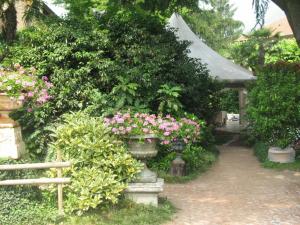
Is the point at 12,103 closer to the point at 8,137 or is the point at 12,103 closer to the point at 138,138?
the point at 8,137

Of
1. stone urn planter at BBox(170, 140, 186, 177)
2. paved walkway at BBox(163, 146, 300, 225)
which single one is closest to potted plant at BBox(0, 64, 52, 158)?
paved walkway at BBox(163, 146, 300, 225)

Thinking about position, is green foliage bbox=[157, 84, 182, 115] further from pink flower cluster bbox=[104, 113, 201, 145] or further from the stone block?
the stone block

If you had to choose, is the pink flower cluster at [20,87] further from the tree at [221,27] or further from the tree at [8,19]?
the tree at [221,27]

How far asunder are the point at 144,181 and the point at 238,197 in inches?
89.6

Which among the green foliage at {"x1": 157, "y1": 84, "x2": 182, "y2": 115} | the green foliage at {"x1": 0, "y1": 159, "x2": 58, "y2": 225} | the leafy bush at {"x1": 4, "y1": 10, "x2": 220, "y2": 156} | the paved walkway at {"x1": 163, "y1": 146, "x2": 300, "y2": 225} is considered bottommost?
the paved walkway at {"x1": 163, "y1": 146, "x2": 300, "y2": 225}

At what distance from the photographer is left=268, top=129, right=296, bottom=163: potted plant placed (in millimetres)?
12523

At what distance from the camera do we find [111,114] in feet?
33.9

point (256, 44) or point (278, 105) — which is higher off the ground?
point (256, 44)

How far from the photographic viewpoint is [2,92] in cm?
734

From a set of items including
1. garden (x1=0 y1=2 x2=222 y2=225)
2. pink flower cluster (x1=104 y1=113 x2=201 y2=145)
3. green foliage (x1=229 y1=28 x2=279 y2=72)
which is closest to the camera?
garden (x1=0 y1=2 x2=222 y2=225)

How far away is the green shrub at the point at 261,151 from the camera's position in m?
13.2

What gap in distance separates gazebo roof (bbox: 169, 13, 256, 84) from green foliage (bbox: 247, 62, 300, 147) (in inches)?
179

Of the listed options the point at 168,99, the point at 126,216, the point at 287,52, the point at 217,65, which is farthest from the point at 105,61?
the point at 287,52

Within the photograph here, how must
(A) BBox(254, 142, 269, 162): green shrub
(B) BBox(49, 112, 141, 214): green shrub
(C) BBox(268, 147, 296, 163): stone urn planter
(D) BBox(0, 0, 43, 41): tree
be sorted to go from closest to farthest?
(B) BBox(49, 112, 141, 214): green shrub, (D) BBox(0, 0, 43, 41): tree, (C) BBox(268, 147, 296, 163): stone urn planter, (A) BBox(254, 142, 269, 162): green shrub
